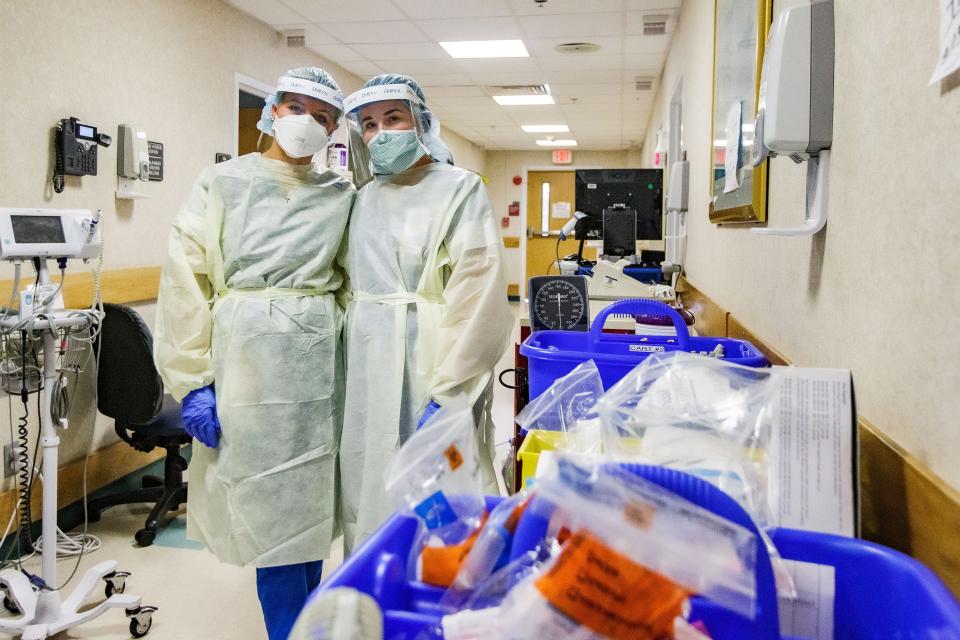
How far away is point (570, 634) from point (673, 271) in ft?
11.7

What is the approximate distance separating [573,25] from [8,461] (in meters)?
3.85

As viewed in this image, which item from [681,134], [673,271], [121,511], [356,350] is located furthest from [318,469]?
[681,134]

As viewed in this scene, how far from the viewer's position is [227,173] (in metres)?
1.85

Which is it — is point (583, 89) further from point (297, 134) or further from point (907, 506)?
point (907, 506)

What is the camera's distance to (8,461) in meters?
2.61

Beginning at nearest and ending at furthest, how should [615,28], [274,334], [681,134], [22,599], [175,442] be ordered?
[274,334]
[22,599]
[175,442]
[681,134]
[615,28]

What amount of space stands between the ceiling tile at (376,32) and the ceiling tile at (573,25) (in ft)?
2.45

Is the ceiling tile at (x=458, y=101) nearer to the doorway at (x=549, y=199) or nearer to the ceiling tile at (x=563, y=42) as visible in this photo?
the ceiling tile at (x=563, y=42)

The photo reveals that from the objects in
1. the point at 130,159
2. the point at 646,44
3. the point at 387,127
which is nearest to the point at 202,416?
the point at 387,127

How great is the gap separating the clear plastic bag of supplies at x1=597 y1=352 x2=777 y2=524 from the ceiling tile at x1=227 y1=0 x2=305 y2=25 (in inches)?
159

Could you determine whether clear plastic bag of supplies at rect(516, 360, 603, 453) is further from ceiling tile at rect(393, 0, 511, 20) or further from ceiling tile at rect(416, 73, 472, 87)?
ceiling tile at rect(416, 73, 472, 87)

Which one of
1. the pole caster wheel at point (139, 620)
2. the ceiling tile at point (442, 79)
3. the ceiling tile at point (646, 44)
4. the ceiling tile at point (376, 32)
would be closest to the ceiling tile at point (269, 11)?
→ the ceiling tile at point (376, 32)

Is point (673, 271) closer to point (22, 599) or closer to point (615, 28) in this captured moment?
point (615, 28)

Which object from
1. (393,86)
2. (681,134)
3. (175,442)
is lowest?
(175,442)
